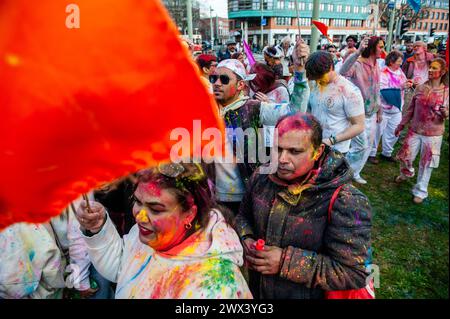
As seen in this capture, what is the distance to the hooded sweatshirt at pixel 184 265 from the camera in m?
1.30

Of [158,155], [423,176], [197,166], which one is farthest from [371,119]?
[158,155]

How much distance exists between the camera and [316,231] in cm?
164

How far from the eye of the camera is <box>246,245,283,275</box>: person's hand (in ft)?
5.38

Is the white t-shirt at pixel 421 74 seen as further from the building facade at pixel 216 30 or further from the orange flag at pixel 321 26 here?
the building facade at pixel 216 30

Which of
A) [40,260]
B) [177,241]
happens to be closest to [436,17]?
[177,241]

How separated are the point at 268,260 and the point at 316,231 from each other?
0.28 metres

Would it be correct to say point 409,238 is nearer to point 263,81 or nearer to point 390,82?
point 263,81

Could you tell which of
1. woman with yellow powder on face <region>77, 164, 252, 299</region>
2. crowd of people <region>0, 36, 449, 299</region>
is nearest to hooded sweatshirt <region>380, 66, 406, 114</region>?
crowd of people <region>0, 36, 449, 299</region>

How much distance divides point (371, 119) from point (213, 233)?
4.26m

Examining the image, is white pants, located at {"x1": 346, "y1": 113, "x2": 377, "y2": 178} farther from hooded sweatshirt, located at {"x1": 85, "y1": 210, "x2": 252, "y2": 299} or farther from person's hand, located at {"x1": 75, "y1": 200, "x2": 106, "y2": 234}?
person's hand, located at {"x1": 75, "y1": 200, "x2": 106, "y2": 234}

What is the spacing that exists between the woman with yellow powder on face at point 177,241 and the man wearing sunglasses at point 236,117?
0.77 meters

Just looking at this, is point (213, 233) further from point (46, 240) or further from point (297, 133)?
point (46, 240)

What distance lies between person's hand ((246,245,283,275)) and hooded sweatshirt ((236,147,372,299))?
0.10 ft

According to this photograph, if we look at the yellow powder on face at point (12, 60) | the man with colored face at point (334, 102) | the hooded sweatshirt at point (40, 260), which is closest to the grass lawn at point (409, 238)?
the man with colored face at point (334, 102)
